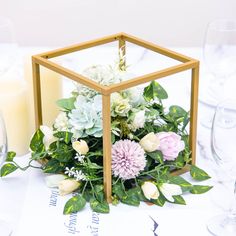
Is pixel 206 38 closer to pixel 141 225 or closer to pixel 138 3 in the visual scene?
pixel 141 225

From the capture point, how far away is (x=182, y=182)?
1.31 meters

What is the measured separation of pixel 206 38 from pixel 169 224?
23.7 inches

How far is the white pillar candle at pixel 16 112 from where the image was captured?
1.44m

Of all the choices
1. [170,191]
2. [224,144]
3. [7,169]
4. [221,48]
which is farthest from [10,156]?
[221,48]

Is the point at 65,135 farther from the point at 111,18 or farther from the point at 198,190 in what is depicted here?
the point at 111,18

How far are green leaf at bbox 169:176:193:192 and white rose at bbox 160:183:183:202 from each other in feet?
0.11

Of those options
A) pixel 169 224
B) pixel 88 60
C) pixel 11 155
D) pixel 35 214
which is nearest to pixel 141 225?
pixel 169 224

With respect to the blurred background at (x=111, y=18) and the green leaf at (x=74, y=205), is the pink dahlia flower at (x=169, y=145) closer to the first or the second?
the green leaf at (x=74, y=205)

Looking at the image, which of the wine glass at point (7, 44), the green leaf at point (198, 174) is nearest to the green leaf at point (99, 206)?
the green leaf at point (198, 174)

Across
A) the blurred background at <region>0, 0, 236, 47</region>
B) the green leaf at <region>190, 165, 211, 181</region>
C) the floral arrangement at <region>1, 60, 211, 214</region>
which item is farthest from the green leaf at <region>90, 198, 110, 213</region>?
the blurred background at <region>0, 0, 236, 47</region>

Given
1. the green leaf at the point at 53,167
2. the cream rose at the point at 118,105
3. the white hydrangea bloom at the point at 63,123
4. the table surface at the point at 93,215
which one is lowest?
the table surface at the point at 93,215

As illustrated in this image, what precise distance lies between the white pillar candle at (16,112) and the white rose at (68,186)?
22 centimetres

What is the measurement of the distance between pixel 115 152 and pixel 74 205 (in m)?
0.13

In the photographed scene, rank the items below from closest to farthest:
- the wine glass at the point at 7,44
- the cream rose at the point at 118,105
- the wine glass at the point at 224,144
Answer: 1. the wine glass at the point at 224,144
2. the cream rose at the point at 118,105
3. the wine glass at the point at 7,44
